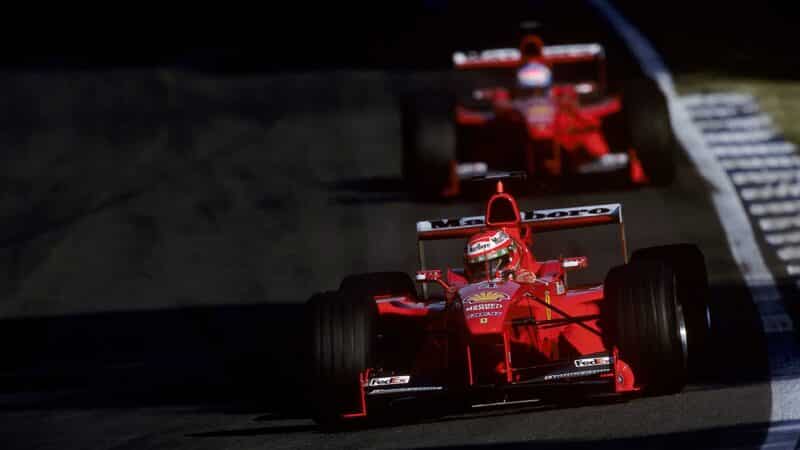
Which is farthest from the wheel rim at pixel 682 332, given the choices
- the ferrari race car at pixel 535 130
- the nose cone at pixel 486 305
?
the ferrari race car at pixel 535 130

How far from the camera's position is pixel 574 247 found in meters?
16.9

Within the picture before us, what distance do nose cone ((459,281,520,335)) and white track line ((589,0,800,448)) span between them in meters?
1.55

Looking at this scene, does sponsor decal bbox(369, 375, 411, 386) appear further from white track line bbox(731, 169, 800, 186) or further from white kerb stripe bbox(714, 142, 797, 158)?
white kerb stripe bbox(714, 142, 797, 158)

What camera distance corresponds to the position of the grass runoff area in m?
24.9

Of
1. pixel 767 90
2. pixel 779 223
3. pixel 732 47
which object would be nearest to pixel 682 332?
pixel 779 223

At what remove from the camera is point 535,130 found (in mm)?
19328

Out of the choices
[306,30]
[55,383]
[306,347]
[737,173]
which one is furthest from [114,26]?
[306,347]

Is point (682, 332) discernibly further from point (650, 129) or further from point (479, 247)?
point (650, 129)

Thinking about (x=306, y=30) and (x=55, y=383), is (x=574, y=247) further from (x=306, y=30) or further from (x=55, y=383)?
(x=306, y=30)

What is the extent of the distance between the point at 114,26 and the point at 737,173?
19.9 metres

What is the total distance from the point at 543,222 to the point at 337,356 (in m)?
2.41

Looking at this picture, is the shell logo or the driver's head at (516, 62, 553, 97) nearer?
the shell logo

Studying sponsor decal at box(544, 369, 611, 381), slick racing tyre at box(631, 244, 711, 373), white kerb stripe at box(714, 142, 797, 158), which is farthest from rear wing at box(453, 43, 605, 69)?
sponsor decal at box(544, 369, 611, 381)

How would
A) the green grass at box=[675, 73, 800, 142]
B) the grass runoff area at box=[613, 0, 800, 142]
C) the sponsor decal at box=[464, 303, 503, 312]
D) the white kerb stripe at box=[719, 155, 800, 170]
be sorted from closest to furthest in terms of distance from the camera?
the sponsor decal at box=[464, 303, 503, 312] < the white kerb stripe at box=[719, 155, 800, 170] < the green grass at box=[675, 73, 800, 142] < the grass runoff area at box=[613, 0, 800, 142]
